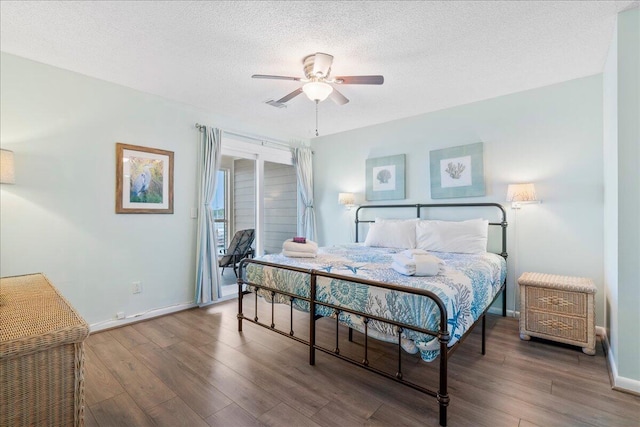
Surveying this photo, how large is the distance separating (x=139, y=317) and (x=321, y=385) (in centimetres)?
244

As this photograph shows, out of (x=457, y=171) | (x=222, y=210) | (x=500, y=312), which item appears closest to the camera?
(x=500, y=312)

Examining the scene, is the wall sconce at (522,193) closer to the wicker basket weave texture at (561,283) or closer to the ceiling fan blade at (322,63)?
the wicker basket weave texture at (561,283)

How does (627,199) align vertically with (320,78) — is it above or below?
below

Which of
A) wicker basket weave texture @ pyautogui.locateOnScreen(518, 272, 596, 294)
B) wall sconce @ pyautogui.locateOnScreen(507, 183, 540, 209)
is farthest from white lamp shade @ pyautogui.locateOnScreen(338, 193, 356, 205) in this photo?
wicker basket weave texture @ pyautogui.locateOnScreen(518, 272, 596, 294)

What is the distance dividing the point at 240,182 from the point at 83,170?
2139 mm

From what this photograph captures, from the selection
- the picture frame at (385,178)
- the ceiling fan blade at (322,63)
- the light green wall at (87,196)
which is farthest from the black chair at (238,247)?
the ceiling fan blade at (322,63)

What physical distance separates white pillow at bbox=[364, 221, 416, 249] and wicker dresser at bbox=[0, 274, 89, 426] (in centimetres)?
323

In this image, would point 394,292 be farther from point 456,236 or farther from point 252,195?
point 252,195

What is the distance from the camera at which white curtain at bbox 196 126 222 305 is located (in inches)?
152

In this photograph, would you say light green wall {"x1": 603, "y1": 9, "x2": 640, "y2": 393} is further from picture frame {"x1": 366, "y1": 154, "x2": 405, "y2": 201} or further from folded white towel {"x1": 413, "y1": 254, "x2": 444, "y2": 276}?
picture frame {"x1": 366, "y1": 154, "x2": 405, "y2": 201}

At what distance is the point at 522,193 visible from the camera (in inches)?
124

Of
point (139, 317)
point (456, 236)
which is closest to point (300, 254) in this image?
point (456, 236)

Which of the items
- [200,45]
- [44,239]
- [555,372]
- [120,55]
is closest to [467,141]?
[555,372]

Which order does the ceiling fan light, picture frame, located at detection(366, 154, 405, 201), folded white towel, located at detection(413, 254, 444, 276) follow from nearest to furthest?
folded white towel, located at detection(413, 254, 444, 276), the ceiling fan light, picture frame, located at detection(366, 154, 405, 201)
